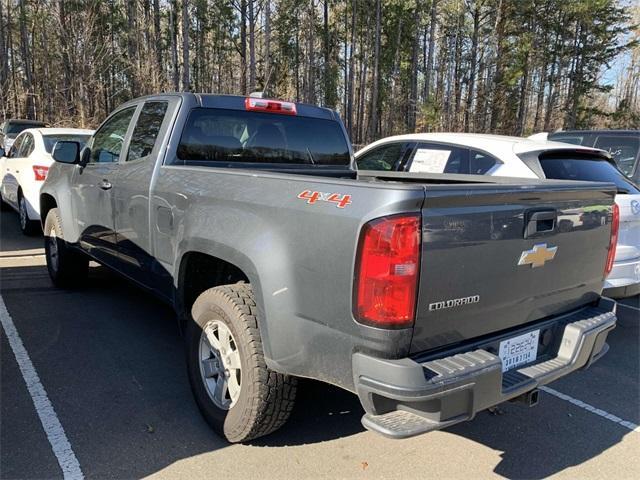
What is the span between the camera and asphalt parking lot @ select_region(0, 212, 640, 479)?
9.19 feet

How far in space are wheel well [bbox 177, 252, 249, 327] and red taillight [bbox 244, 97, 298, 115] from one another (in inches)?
55.5

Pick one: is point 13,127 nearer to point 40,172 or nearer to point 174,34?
point 40,172

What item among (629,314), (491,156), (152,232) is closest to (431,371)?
(152,232)

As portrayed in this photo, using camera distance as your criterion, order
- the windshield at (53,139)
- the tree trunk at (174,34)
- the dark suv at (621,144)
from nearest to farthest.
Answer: the dark suv at (621,144) < the windshield at (53,139) < the tree trunk at (174,34)

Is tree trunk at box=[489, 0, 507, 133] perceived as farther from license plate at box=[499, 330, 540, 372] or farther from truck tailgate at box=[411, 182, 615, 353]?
license plate at box=[499, 330, 540, 372]

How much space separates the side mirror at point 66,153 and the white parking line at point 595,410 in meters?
4.45

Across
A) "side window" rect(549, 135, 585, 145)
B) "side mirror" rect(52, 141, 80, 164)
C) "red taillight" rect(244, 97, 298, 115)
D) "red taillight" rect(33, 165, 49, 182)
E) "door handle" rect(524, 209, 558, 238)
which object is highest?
"red taillight" rect(244, 97, 298, 115)

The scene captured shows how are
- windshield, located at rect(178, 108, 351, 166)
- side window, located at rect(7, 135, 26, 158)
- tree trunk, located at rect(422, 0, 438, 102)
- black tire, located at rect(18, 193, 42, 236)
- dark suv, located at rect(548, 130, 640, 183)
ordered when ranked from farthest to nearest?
tree trunk, located at rect(422, 0, 438, 102) → side window, located at rect(7, 135, 26, 158) → black tire, located at rect(18, 193, 42, 236) → dark suv, located at rect(548, 130, 640, 183) → windshield, located at rect(178, 108, 351, 166)

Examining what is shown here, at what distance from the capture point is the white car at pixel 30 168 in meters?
7.68

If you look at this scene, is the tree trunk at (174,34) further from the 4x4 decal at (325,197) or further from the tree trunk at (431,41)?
the 4x4 decal at (325,197)

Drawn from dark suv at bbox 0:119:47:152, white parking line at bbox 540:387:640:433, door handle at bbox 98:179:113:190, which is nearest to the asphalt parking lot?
white parking line at bbox 540:387:640:433

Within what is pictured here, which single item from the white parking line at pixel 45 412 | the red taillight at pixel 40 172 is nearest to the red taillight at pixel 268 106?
the white parking line at pixel 45 412

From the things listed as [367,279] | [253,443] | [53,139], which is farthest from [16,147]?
[367,279]

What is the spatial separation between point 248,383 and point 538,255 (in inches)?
63.5
